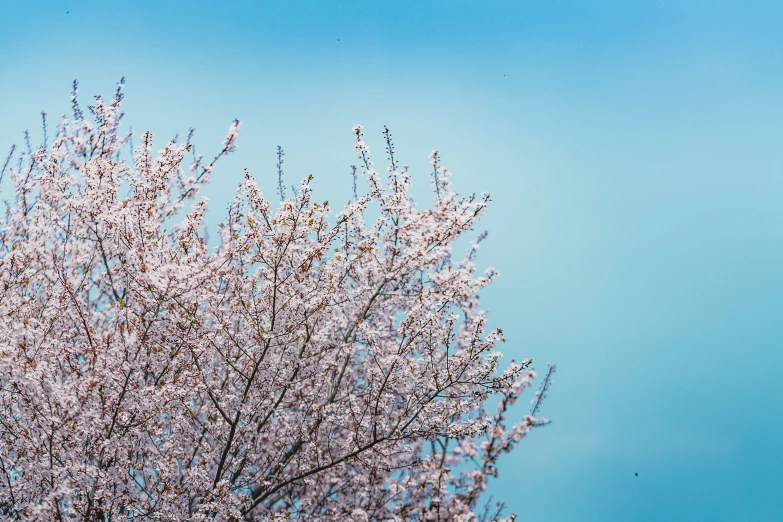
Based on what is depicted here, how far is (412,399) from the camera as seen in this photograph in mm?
7703

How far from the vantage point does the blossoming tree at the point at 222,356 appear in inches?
276

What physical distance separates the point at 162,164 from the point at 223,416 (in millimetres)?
3666

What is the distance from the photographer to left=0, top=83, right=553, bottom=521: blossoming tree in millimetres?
7000

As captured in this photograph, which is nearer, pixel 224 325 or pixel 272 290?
pixel 224 325

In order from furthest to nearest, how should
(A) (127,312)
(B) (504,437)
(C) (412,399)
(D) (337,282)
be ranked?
(B) (504,437) < (D) (337,282) < (C) (412,399) < (A) (127,312)

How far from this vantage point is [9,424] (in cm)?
722

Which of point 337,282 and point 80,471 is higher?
point 337,282

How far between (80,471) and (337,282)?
3826mm

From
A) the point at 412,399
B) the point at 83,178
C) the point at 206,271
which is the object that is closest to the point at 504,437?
the point at 412,399

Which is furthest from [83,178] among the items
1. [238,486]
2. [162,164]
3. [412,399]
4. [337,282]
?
[412,399]

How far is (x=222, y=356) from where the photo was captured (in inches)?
305

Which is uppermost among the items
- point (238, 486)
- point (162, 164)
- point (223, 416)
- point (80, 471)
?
point (162, 164)

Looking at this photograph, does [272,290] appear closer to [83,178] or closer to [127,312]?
[127,312]

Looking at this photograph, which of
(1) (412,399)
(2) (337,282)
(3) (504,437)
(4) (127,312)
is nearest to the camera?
(4) (127,312)
